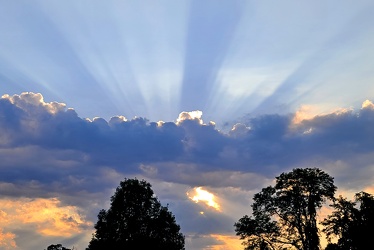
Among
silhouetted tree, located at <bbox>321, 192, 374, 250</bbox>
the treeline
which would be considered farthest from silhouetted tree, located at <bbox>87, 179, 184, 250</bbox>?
silhouetted tree, located at <bbox>321, 192, 374, 250</bbox>

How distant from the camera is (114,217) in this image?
8644 centimetres

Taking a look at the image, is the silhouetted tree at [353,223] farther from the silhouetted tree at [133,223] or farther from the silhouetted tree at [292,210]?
the silhouetted tree at [133,223]

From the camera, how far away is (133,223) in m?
86.2

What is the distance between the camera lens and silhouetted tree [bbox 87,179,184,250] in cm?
8262

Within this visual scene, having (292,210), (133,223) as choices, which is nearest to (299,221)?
(292,210)

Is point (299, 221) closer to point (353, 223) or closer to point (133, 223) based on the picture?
point (353, 223)

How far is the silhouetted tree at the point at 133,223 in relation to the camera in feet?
271

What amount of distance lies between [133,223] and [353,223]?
48.6 meters

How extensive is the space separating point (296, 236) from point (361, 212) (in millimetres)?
11053

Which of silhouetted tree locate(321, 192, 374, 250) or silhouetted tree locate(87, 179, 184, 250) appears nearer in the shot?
silhouetted tree locate(321, 192, 374, 250)

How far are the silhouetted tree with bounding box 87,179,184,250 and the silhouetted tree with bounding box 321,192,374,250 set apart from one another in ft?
132

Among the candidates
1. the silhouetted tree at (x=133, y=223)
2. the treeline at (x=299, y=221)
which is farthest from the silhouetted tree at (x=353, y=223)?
the silhouetted tree at (x=133, y=223)

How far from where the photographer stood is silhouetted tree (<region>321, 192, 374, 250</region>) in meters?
53.2

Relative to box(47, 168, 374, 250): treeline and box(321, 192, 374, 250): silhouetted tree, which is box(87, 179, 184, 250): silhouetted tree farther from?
box(321, 192, 374, 250): silhouetted tree
